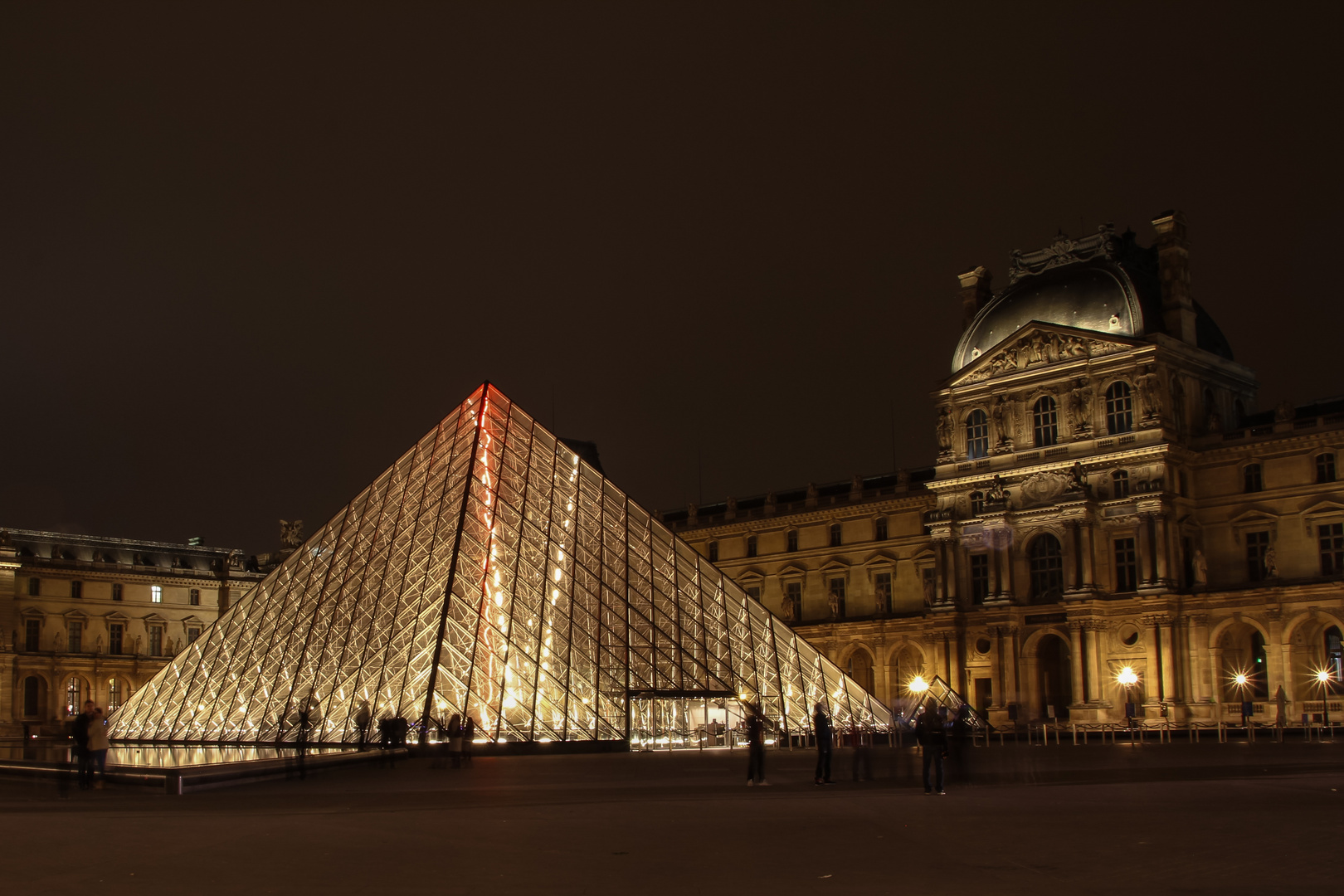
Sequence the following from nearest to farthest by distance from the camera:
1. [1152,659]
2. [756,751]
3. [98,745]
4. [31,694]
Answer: [756,751] < [98,745] < [1152,659] < [31,694]

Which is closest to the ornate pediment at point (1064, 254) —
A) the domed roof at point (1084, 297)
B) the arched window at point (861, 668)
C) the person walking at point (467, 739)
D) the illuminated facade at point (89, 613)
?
the domed roof at point (1084, 297)

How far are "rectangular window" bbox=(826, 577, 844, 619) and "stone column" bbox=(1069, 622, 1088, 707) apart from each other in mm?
11851

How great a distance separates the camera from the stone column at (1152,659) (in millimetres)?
46156

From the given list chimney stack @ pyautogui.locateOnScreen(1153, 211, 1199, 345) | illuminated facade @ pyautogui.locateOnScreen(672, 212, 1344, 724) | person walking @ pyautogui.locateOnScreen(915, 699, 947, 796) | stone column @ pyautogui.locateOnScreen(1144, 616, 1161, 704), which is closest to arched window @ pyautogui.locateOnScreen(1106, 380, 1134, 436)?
illuminated facade @ pyautogui.locateOnScreen(672, 212, 1344, 724)

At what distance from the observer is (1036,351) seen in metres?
50.2

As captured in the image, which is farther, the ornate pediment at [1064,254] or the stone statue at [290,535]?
the stone statue at [290,535]

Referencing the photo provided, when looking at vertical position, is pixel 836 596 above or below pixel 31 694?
above

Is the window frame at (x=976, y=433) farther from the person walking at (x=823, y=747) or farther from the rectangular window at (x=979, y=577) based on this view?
the person walking at (x=823, y=747)

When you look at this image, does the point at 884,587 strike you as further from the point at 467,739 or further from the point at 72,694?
the point at 72,694

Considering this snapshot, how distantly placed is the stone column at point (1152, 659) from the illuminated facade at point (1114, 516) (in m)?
0.06

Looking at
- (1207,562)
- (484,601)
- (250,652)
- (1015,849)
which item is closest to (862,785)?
(1015,849)

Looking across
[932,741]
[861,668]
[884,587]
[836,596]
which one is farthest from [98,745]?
[861,668]

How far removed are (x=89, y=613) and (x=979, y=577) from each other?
45.6 meters

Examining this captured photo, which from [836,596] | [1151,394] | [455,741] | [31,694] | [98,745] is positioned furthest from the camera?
[31,694]
